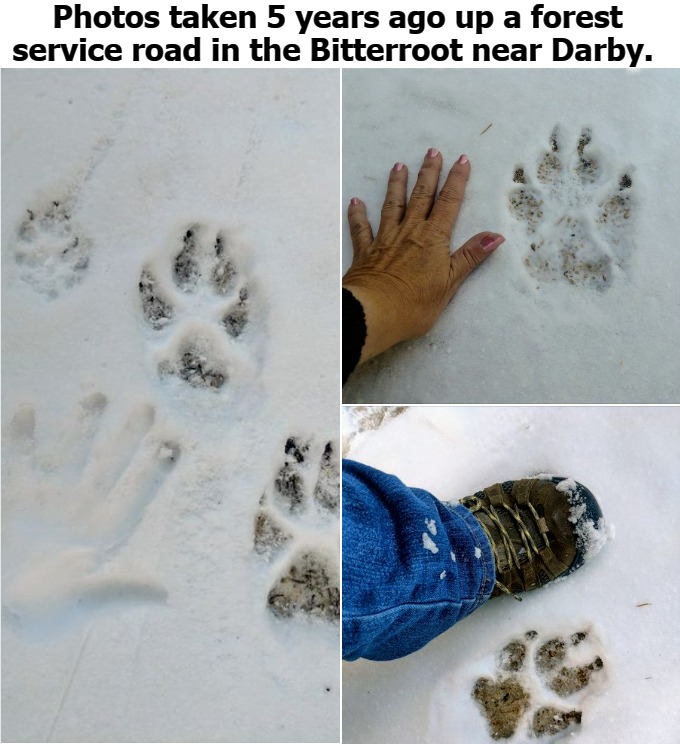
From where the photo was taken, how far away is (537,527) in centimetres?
130

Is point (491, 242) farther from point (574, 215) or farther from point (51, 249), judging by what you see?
point (51, 249)

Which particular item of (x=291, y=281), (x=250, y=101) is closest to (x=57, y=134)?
(x=250, y=101)

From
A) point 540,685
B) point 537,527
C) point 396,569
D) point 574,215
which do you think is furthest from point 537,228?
point 540,685

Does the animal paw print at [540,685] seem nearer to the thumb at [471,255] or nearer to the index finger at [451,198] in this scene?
the thumb at [471,255]

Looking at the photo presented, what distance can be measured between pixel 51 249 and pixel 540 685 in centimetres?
115

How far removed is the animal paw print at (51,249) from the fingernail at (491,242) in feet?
2.31

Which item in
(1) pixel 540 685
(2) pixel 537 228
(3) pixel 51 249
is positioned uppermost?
(2) pixel 537 228

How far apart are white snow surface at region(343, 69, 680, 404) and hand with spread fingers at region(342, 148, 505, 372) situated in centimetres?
3

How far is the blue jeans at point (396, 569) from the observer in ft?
3.09

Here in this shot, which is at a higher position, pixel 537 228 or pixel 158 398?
pixel 537 228

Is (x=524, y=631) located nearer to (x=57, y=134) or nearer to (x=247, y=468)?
(x=247, y=468)

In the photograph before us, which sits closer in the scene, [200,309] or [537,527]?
[200,309]

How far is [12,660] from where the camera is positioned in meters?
0.97

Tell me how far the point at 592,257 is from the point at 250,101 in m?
0.69
